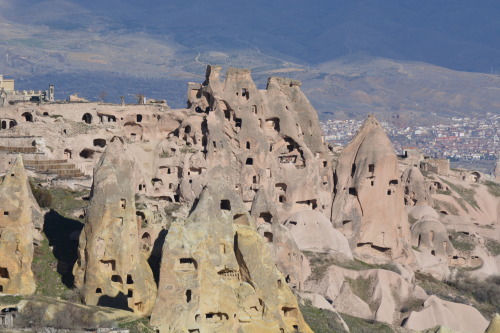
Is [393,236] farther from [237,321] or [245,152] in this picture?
[237,321]

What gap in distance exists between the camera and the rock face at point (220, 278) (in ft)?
105

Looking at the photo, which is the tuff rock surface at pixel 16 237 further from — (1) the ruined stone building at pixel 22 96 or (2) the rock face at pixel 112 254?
(1) the ruined stone building at pixel 22 96

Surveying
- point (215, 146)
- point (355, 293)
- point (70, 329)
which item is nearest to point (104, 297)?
point (70, 329)

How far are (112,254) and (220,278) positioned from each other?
3.76 metres

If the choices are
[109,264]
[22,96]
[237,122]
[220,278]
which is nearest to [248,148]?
[237,122]

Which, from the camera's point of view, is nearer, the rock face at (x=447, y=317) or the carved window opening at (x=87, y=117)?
the rock face at (x=447, y=317)

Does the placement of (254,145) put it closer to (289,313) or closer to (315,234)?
(315,234)

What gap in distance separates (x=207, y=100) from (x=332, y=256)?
1246 cm

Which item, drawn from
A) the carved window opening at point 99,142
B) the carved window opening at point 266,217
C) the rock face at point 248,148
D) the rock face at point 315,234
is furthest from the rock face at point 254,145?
the carved window opening at point 266,217

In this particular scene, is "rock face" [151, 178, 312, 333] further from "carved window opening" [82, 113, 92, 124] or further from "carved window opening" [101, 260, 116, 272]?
"carved window opening" [82, 113, 92, 124]

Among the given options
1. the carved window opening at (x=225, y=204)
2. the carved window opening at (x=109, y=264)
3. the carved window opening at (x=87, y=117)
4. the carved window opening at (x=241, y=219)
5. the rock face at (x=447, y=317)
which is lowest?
the rock face at (x=447, y=317)

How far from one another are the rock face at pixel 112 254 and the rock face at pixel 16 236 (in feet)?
4.72

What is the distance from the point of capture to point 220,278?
33250 mm

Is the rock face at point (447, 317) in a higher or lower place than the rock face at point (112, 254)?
lower
